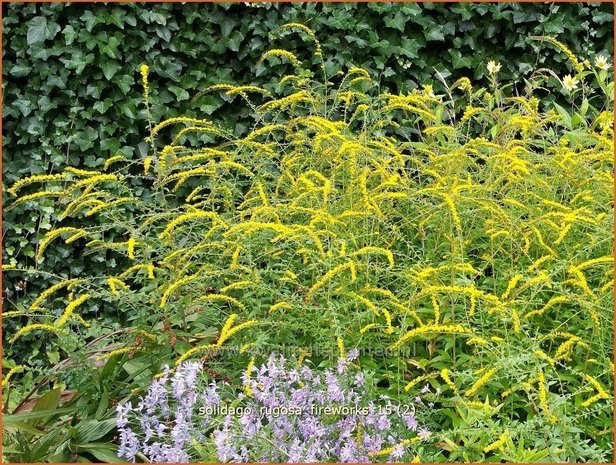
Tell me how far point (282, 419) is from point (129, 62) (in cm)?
319

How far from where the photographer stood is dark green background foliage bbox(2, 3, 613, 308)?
4887 millimetres

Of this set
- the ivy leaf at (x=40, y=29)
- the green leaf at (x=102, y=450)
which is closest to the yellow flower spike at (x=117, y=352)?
the green leaf at (x=102, y=450)

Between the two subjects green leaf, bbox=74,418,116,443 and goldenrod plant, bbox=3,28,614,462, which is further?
green leaf, bbox=74,418,116,443

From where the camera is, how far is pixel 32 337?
4.89 m

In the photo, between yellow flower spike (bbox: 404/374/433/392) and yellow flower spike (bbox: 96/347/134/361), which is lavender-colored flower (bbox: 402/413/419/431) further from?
yellow flower spike (bbox: 96/347/134/361)

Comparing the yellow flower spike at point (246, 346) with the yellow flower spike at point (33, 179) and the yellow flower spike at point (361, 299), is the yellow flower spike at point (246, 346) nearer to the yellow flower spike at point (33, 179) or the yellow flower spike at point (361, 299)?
the yellow flower spike at point (361, 299)

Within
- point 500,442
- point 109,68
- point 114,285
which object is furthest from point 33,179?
point 109,68

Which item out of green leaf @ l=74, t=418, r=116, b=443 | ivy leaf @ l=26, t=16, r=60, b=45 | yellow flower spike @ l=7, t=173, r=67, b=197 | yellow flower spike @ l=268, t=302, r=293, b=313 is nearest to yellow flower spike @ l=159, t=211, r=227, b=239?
yellow flower spike @ l=268, t=302, r=293, b=313

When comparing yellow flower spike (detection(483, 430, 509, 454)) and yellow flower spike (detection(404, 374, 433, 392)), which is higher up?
yellow flower spike (detection(483, 430, 509, 454))

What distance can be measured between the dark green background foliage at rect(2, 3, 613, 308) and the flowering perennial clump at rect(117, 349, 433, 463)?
8.19 ft

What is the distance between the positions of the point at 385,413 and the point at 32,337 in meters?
3.13

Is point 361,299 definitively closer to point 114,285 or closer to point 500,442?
point 500,442

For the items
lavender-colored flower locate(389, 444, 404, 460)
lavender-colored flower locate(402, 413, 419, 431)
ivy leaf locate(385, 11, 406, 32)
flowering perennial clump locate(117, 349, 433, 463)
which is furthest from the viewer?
ivy leaf locate(385, 11, 406, 32)

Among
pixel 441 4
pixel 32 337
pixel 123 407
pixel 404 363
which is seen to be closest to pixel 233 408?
pixel 123 407
